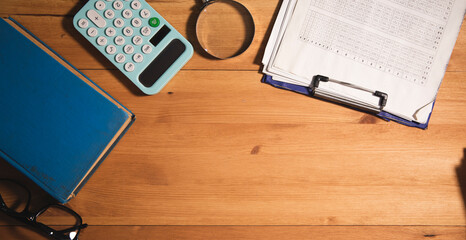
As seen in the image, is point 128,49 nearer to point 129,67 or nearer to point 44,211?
point 129,67

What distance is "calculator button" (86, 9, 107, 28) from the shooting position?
0.54 meters

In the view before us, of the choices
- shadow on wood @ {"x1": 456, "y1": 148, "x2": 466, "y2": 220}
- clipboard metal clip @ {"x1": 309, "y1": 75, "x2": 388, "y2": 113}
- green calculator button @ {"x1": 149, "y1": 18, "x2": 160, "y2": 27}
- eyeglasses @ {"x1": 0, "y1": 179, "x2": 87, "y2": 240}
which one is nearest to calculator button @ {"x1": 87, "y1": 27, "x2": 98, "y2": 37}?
green calculator button @ {"x1": 149, "y1": 18, "x2": 160, "y2": 27}

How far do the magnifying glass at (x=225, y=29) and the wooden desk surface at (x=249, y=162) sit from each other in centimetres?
2

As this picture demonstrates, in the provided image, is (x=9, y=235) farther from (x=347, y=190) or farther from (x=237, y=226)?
(x=347, y=190)

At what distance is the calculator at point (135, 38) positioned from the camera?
540 millimetres

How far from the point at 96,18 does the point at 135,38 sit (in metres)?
0.08

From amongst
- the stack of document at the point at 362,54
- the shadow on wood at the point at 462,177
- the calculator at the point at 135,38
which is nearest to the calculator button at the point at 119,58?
the calculator at the point at 135,38

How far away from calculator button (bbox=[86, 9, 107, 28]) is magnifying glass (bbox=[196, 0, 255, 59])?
0.18 m

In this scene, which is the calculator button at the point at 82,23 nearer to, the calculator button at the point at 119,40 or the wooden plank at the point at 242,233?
the calculator button at the point at 119,40

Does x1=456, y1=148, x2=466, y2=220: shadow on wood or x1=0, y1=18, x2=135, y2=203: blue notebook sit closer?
x1=0, y1=18, x2=135, y2=203: blue notebook

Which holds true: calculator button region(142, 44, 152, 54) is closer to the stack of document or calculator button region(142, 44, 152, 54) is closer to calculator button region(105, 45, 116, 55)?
calculator button region(105, 45, 116, 55)

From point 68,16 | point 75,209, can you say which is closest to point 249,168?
point 75,209

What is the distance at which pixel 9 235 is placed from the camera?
1.85 feet

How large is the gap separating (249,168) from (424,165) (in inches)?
13.9
